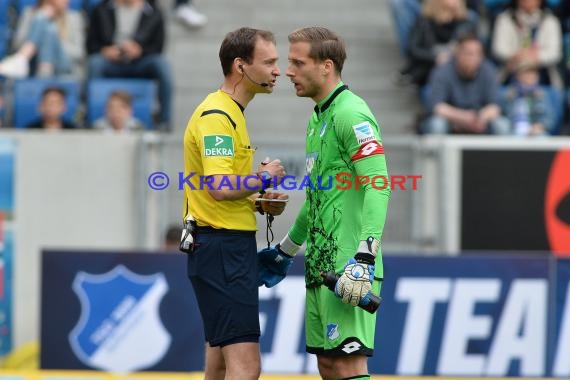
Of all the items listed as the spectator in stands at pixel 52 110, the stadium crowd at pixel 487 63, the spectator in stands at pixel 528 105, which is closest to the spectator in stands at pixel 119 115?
the spectator in stands at pixel 52 110

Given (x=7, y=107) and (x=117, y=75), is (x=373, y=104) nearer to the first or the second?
(x=117, y=75)

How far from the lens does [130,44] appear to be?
11742mm

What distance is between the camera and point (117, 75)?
1186 centimetres

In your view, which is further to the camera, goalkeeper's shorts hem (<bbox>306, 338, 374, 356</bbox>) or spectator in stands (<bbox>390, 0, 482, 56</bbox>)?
spectator in stands (<bbox>390, 0, 482, 56</bbox>)

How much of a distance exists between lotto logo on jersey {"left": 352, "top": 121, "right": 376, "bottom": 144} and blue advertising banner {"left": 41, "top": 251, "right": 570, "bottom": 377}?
3534 millimetres

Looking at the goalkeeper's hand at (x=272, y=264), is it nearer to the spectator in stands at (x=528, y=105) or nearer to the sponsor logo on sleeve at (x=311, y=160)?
the sponsor logo on sleeve at (x=311, y=160)

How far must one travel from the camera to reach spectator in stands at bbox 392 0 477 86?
12.0 meters

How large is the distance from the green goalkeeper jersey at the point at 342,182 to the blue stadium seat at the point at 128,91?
5.32 m

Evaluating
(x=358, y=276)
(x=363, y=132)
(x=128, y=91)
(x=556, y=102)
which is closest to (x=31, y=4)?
(x=128, y=91)

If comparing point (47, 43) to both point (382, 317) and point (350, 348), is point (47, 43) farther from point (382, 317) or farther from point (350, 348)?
point (350, 348)

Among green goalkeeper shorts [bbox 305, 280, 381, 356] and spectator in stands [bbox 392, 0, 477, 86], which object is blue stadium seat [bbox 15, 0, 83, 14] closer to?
spectator in stands [bbox 392, 0, 477, 86]

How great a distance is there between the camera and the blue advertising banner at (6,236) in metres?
10.2

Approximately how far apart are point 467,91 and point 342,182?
5279 mm

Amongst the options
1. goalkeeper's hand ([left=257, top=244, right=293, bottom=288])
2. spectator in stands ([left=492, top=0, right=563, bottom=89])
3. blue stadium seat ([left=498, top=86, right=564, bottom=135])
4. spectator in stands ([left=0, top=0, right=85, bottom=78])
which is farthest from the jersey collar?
spectator in stands ([left=492, top=0, right=563, bottom=89])
